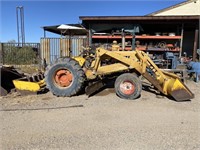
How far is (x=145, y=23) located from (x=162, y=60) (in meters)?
2.93

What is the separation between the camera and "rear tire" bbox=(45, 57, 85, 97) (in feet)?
23.3

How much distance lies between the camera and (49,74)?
7250mm

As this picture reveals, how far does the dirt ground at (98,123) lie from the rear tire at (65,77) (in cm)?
23

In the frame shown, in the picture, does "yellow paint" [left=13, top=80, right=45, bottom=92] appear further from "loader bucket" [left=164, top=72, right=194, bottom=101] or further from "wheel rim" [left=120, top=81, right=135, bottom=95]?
"loader bucket" [left=164, top=72, right=194, bottom=101]

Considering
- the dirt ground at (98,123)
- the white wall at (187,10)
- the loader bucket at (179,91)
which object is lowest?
the dirt ground at (98,123)

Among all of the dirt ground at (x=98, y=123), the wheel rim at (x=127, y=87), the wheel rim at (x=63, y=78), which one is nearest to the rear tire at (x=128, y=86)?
the wheel rim at (x=127, y=87)

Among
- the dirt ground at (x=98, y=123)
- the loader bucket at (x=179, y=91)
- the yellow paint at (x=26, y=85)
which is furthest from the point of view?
the yellow paint at (x=26, y=85)

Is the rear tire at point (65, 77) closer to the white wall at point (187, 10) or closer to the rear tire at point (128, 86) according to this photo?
the rear tire at point (128, 86)

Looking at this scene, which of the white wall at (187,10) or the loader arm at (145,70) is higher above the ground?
the white wall at (187,10)

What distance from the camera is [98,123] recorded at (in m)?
4.81

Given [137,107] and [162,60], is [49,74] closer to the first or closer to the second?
[137,107]

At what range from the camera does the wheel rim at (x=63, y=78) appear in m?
7.25

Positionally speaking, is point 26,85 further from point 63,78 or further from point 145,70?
point 145,70

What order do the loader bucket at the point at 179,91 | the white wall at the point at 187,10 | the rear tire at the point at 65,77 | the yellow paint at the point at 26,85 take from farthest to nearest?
the white wall at the point at 187,10, the yellow paint at the point at 26,85, the rear tire at the point at 65,77, the loader bucket at the point at 179,91
